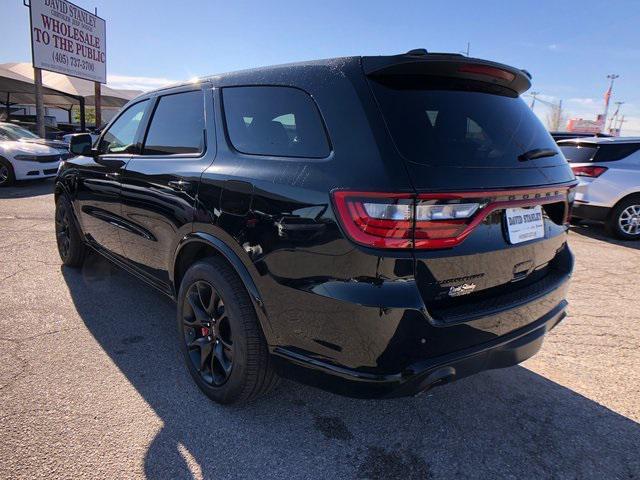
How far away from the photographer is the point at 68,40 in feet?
54.3

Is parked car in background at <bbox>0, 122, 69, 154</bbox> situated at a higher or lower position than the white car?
higher

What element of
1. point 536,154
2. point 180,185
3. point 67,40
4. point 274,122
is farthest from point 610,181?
point 67,40

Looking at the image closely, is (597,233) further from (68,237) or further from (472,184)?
(68,237)

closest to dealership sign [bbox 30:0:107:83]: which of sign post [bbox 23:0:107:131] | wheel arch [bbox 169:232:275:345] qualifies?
sign post [bbox 23:0:107:131]

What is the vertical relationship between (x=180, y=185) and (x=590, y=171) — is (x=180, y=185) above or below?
below

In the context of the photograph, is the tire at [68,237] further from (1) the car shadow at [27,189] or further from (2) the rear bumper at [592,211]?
(2) the rear bumper at [592,211]

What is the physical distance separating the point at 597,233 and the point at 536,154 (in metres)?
6.57

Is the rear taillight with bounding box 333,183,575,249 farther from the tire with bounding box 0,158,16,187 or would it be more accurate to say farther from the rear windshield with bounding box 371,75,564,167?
the tire with bounding box 0,158,16,187

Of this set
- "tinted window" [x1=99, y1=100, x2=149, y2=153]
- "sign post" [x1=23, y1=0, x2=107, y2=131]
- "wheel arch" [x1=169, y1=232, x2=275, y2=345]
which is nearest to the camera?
"wheel arch" [x1=169, y1=232, x2=275, y2=345]

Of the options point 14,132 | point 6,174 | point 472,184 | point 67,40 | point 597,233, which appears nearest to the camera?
point 472,184

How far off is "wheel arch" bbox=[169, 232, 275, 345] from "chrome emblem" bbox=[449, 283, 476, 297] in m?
0.84

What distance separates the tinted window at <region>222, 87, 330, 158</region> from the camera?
6.55 feet

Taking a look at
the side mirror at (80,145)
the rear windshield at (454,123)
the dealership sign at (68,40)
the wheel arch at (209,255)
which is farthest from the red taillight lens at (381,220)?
the dealership sign at (68,40)

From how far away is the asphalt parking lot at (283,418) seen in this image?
2061 millimetres
